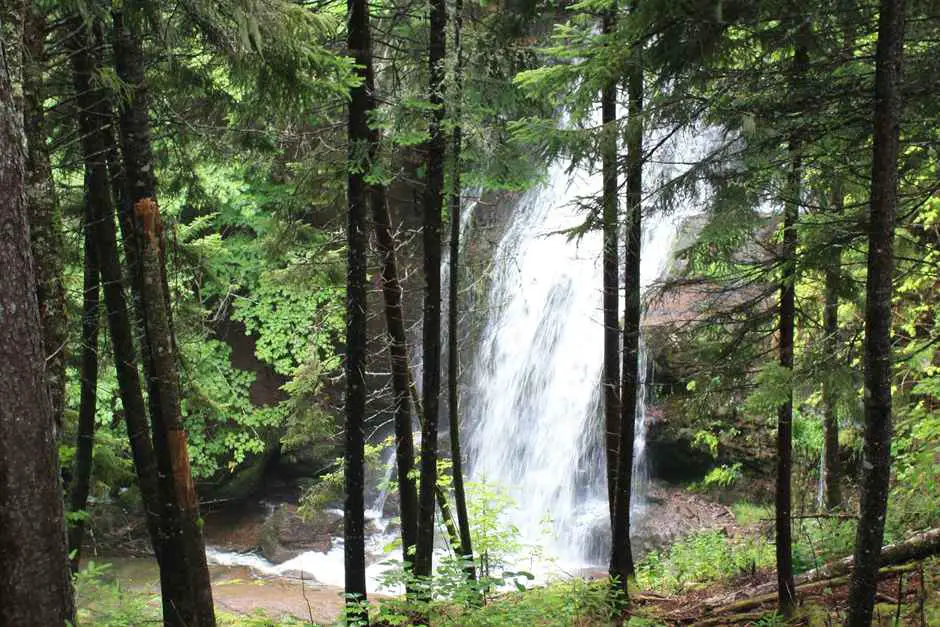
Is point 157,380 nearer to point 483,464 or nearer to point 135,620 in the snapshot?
point 135,620

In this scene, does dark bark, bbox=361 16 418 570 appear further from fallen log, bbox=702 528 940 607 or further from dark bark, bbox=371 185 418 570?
fallen log, bbox=702 528 940 607

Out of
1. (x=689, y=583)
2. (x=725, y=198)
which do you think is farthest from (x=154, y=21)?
(x=689, y=583)

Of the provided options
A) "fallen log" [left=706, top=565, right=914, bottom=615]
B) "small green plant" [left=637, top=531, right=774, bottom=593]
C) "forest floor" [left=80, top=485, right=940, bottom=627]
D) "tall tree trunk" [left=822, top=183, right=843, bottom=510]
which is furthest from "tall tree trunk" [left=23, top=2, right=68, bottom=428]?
"small green plant" [left=637, top=531, right=774, bottom=593]

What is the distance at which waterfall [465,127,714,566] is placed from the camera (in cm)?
1398

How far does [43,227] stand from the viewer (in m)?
5.57

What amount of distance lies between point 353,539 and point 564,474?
7968mm

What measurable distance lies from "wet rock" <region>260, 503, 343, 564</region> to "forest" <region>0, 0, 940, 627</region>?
230 centimetres

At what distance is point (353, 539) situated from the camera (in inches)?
293

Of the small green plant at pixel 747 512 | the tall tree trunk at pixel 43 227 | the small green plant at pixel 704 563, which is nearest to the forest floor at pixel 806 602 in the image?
the small green plant at pixel 704 563

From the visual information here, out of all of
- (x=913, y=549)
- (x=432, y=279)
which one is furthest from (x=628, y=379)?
(x=913, y=549)

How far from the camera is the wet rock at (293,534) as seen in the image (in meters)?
15.7

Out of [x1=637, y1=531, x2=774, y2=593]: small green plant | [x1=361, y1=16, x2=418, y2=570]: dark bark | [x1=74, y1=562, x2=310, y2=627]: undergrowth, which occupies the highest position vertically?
[x1=361, y1=16, x2=418, y2=570]: dark bark

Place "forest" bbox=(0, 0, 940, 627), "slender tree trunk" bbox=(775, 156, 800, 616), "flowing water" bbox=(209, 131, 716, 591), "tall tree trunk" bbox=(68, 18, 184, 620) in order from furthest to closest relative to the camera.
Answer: "flowing water" bbox=(209, 131, 716, 591), "tall tree trunk" bbox=(68, 18, 184, 620), "slender tree trunk" bbox=(775, 156, 800, 616), "forest" bbox=(0, 0, 940, 627)

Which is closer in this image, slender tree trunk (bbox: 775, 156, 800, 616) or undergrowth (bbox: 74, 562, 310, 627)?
slender tree trunk (bbox: 775, 156, 800, 616)
